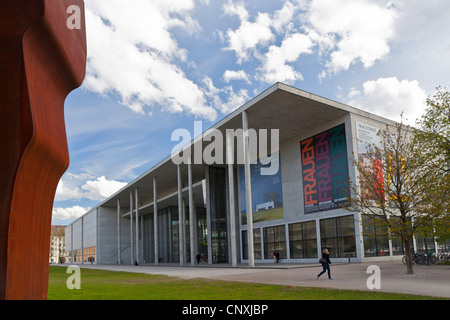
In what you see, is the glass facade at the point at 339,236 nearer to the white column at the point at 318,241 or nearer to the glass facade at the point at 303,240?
the white column at the point at 318,241

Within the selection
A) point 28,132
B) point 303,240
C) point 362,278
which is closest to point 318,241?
point 303,240

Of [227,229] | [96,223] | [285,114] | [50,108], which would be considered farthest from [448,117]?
→ [96,223]

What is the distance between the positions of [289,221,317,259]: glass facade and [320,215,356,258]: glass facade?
1.29 meters

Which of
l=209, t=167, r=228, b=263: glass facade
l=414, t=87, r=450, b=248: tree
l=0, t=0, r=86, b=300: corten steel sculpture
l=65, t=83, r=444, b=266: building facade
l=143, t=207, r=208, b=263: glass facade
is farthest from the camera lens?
l=143, t=207, r=208, b=263: glass facade

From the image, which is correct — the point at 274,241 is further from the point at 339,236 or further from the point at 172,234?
the point at 172,234

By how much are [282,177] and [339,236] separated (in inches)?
357

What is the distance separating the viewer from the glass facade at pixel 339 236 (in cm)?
3250

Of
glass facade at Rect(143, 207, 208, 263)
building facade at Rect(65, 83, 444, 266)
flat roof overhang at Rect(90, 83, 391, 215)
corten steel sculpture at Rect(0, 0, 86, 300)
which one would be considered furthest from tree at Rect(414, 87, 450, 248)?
glass facade at Rect(143, 207, 208, 263)

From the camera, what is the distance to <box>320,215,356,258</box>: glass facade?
32.5 metres

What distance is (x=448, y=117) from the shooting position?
2227cm

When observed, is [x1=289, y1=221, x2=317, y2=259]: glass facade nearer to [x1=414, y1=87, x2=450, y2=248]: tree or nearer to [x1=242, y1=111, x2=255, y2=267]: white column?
[x1=242, y1=111, x2=255, y2=267]: white column

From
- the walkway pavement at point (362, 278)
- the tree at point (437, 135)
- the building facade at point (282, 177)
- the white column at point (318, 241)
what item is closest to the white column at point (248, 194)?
the building facade at point (282, 177)

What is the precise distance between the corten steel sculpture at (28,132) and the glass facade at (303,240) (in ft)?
108
